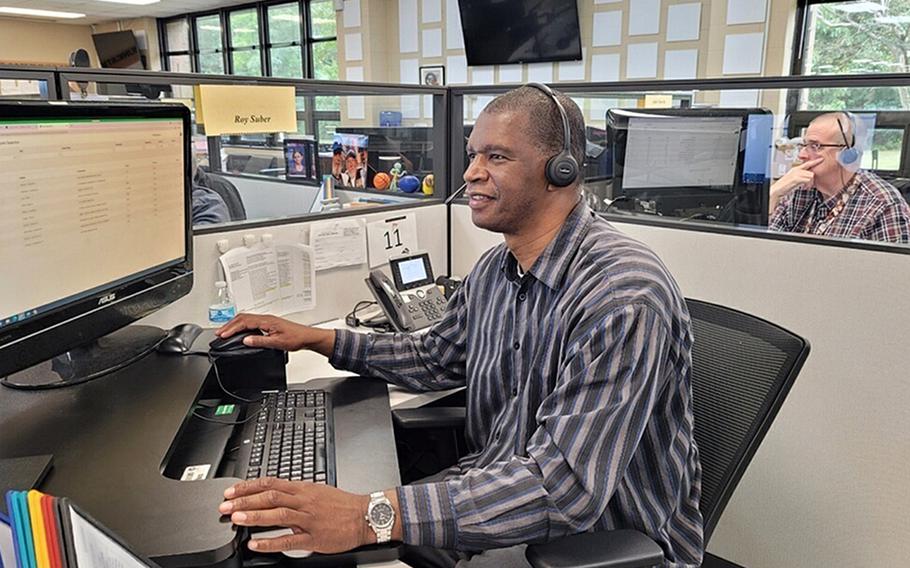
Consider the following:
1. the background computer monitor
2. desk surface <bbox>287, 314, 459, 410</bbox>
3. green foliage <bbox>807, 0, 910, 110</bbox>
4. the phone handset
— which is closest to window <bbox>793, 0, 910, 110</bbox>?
green foliage <bbox>807, 0, 910, 110</bbox>

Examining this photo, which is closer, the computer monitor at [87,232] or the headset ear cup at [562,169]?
the computer monitor at [87,232]

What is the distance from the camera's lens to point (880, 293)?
1432 mm

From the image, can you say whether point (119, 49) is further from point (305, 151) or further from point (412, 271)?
point (412, 271)

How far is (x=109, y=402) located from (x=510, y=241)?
2.31ft

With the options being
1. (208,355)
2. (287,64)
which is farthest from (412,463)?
(287,64)

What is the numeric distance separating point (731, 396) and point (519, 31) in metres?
5.05

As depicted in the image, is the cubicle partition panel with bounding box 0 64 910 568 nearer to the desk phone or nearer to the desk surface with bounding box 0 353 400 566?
the desk phone

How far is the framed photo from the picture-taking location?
6.32 meters

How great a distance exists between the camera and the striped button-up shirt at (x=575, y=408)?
0.95m

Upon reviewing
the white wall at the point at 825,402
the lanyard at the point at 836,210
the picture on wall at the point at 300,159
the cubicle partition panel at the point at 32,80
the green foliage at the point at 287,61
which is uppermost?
the green foliage at the point at 287,61

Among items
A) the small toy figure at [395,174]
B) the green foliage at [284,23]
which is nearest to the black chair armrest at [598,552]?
the small toy figure at [395,174]

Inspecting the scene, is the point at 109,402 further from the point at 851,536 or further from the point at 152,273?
the point at 851,536

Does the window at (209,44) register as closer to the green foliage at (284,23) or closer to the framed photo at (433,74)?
the green foliage at (284,23)

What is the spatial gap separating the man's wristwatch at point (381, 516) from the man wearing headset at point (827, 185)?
1.58 meters
